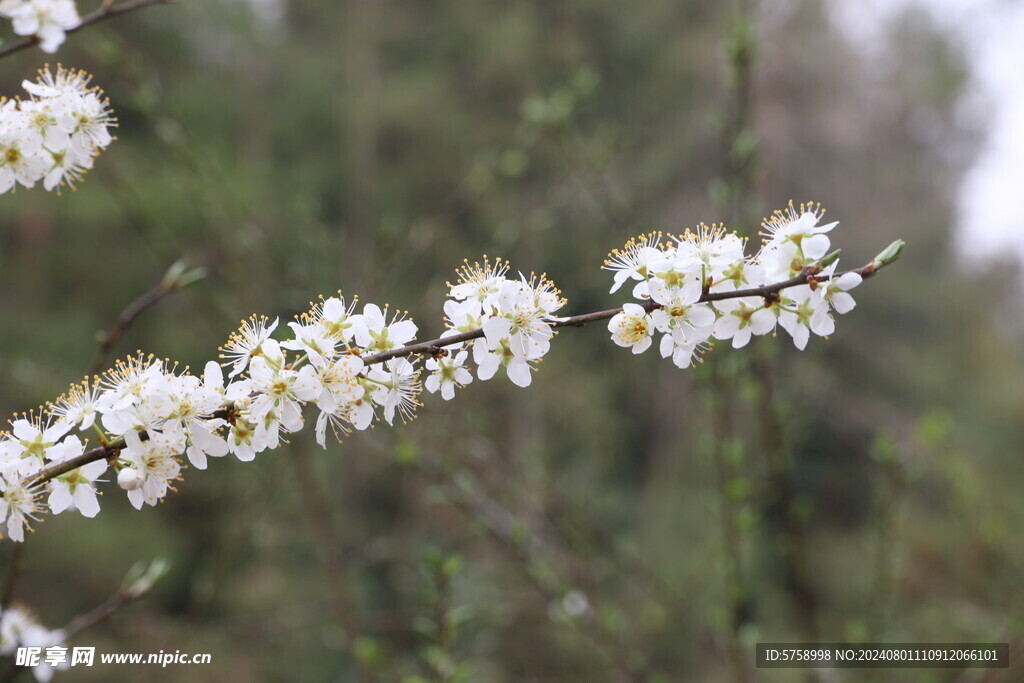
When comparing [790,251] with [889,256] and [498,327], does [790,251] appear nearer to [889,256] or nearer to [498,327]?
[889,256]

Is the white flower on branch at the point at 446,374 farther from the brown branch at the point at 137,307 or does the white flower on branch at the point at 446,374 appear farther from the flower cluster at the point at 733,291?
the brown branch at the point at 137,307

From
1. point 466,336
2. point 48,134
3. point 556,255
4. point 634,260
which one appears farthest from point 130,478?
point 556,255

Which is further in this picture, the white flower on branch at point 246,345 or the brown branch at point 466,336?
the white flower on branch at point 246,345

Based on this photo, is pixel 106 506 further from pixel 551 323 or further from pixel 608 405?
pixel 551 323

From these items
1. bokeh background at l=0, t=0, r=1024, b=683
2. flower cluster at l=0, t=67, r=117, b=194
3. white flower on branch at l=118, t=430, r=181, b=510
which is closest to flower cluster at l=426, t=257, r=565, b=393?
white flower on branch at l=118, t=430, r=181, b=510

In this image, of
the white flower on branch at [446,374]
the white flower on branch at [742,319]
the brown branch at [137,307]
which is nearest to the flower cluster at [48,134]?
the brown branch at [137,307]

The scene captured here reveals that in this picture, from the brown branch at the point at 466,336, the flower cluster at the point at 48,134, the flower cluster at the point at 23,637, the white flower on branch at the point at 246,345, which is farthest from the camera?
the flower cluster at the point at 23,637

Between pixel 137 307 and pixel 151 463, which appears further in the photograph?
pixel 137 307
